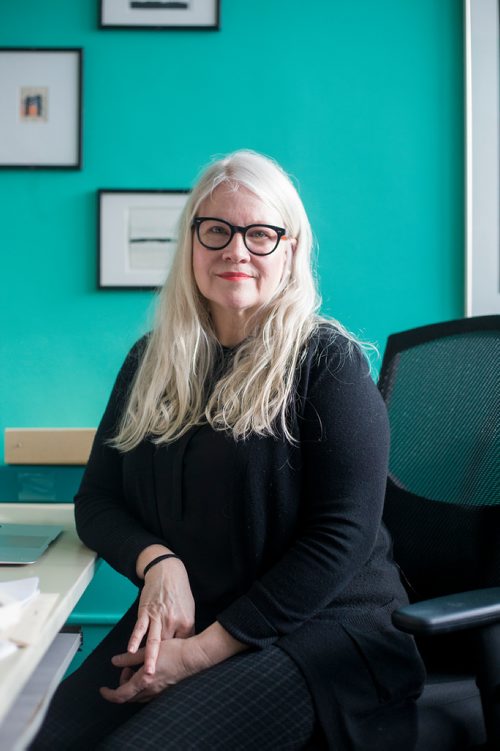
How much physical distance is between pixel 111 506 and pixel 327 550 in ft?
1.39

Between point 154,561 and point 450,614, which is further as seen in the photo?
point 154,561

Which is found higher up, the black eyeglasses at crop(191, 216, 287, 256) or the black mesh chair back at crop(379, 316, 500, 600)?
the black eyeglasses at crop(191, 216, 287, 256)

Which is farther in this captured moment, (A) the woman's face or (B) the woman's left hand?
(A) the woman's face

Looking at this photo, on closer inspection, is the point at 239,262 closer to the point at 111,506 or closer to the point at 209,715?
the point at 111,506

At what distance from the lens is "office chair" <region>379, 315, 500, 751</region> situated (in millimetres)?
1061

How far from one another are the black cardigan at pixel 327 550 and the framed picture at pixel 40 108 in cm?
131

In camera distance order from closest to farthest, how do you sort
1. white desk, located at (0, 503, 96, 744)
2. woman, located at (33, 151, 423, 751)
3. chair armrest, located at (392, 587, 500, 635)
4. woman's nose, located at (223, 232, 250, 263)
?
white desk, located at (0, 503, 96, 744) → chair armrest, located at (392, 587, 500, 635) → woman, located at (33, 151, 423, 751) → woman's nose, located at (223, 232, 250, 263)

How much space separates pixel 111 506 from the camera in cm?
128

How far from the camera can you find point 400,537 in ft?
4.29

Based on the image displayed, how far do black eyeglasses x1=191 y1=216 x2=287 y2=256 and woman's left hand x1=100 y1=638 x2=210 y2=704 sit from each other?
2.14 ft

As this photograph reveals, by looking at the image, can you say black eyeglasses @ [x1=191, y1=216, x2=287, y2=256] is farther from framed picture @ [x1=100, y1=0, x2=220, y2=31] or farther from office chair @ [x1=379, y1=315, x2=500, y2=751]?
framed picture @ [x1=100, y1=0, x2=220, y2=31]

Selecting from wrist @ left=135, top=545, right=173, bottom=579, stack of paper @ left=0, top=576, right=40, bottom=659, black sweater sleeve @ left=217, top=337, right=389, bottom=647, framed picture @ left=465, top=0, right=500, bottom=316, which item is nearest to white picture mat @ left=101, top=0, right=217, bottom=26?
framed picture @ left=465, top=0, right=500, bottom=316

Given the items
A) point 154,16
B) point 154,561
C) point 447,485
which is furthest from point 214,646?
point 154,16

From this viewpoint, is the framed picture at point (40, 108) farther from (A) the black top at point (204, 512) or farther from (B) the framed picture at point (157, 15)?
(A) the black top at point (204, 512)
